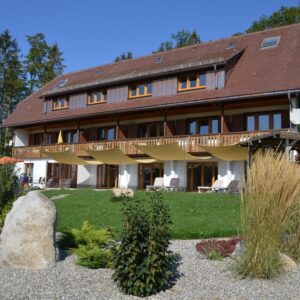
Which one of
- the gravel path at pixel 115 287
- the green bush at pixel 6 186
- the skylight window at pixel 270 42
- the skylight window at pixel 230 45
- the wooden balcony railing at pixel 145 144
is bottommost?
the gravel path at pixel 115 287

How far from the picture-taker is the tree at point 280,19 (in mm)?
39906

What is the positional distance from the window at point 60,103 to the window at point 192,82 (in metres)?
9.67

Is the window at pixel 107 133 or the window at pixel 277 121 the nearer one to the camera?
the window at pixel 277 121

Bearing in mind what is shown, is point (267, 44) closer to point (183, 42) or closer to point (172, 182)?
point (172, 182)

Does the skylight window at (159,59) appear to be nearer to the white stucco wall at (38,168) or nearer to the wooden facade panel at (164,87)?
the wooden facade panel at (164,87)

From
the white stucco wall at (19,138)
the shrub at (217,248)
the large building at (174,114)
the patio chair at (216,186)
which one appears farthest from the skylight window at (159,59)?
the shrub at (217,248)

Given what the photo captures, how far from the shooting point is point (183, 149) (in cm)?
2125

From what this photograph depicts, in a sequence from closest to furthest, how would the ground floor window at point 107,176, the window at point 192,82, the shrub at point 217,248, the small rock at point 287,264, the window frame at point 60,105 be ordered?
the small rock at point 287,264 → the shrub at point 217,248 → the window at point 192,82 → the ground floor window at point 107,176 → the window frame at point 60,105

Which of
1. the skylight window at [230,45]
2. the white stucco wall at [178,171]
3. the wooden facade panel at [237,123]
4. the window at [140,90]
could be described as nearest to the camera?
the wooden facade panel at [237,123]

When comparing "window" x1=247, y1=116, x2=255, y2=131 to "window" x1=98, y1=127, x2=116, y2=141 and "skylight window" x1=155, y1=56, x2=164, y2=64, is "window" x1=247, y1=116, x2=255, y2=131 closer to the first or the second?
"skylight window" x1=155, y1=56, x2=164, y2=64

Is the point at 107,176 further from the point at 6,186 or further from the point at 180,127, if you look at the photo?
the point at 6,186

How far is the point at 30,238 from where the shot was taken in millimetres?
6023

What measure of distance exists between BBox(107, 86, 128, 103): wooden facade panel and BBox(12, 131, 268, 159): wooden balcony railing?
324cm

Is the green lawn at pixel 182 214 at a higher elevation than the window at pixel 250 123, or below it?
below
